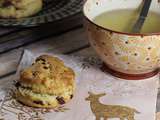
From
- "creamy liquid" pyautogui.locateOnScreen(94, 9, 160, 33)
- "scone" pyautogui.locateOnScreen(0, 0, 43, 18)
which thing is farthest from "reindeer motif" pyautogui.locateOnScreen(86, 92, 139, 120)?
"scone" pyautogui.locateOnScreen(0, 0, 43, 18)

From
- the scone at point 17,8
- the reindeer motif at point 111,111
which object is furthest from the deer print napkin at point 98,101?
the scone at point 17,8

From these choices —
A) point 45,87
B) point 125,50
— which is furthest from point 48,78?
point 125,50

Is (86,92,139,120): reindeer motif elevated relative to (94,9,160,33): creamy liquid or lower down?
lower down

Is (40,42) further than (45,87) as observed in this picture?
Yes

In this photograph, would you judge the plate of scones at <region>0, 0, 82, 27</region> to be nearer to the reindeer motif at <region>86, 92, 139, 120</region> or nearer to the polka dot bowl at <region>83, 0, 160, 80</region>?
the polka dot bowl at <region>83, 0, 160, 80</region>

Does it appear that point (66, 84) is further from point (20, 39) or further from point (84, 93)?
point (20, 39)

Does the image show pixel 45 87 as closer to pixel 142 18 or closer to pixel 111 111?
pixel 111 111
